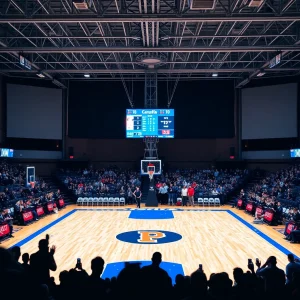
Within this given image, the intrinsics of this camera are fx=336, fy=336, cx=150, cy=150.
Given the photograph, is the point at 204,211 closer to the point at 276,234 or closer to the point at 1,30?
the point at 276,234

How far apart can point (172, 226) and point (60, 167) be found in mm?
17585

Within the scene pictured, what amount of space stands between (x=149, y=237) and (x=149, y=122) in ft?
41.7

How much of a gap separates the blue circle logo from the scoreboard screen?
1127cm

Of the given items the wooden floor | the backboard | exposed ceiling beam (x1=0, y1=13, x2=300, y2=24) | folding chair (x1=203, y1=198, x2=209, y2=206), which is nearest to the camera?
the wooden floor

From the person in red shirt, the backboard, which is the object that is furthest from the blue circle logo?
the backboard

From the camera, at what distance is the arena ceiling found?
46.0 feet

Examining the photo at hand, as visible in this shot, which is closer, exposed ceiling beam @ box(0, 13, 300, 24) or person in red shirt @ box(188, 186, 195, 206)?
exposed ceiling beam @ box(0, 13, 300, 24)

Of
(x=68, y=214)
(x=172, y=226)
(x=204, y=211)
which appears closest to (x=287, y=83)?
(x=204, y=211)

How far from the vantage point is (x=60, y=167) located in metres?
31.4

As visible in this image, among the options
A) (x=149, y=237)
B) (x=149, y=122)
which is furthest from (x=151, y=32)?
(x=149, y=237)

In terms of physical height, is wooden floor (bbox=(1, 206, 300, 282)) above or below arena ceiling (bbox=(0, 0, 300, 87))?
below

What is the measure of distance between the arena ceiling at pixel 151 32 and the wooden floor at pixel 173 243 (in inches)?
321

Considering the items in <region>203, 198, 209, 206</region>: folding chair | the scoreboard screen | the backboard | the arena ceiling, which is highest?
the arena ceiling

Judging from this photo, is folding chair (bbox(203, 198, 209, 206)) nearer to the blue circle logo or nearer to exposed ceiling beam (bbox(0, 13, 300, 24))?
the blue circle logo
